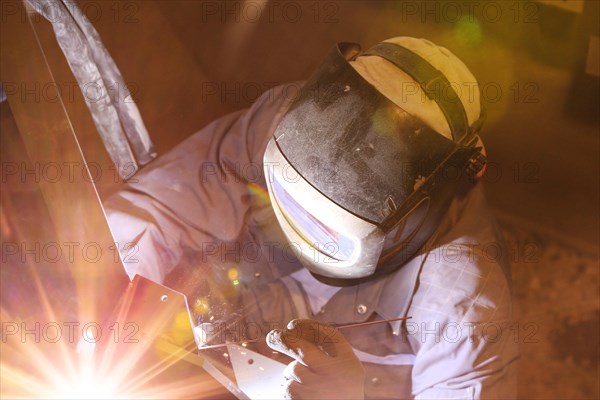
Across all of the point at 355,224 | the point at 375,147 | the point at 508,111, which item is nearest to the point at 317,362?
the point at 355,224

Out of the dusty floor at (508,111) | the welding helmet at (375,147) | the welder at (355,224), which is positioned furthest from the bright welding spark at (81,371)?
the dusty floor at (508,111)

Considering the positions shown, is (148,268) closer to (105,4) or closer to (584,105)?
(105,4)

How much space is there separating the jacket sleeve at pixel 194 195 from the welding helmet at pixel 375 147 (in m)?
0.25

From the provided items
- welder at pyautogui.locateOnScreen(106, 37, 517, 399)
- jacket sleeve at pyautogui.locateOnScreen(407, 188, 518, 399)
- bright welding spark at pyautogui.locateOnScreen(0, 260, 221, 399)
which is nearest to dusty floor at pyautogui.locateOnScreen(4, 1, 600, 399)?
welder at pyautogui.locateOnScreen(106, 37, 517, 399)

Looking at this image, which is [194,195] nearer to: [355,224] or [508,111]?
[355,224]

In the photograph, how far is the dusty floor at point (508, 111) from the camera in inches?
64.2

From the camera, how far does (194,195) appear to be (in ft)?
5.02

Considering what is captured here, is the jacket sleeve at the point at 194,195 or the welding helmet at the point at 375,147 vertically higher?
the welding helmet at the point at 375,147

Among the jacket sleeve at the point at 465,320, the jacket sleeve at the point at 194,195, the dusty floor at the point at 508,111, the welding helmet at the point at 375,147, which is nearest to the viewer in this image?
the welding helmet at the point at 375,147

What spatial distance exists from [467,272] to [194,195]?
71 cm

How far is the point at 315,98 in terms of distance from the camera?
4.00 feet

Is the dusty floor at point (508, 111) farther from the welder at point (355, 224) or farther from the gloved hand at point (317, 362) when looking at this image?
the gloved hand at point (317, 362)

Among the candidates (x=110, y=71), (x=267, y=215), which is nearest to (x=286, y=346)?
(x=267, y=215)

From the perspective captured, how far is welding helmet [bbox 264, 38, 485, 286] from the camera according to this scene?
3.76 ft
